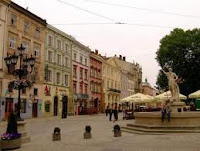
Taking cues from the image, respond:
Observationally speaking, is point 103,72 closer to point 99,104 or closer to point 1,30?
point 99,104

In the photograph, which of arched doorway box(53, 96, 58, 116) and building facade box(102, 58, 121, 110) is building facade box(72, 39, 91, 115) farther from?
building facade box(102, 58, 121, 110)

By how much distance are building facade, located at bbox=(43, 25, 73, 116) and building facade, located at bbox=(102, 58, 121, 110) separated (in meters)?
17.8

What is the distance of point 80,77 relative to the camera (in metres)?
55.3

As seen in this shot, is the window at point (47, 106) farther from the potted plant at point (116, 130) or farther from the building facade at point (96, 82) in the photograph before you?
the potted plant at point (116, 130)

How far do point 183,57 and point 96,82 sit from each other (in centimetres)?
2108

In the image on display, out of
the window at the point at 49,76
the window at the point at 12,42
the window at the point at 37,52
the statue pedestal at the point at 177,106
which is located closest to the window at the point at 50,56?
the window at the point at 49,76

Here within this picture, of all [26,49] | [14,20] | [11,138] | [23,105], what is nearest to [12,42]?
[14,20]

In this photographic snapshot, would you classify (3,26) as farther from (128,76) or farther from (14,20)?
(128,76)

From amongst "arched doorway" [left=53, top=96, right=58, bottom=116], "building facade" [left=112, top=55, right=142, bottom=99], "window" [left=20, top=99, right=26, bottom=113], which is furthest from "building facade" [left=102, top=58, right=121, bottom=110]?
"window" [left=20, top=99, right=26, bottom=113]

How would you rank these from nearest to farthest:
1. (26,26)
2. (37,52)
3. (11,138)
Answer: (11,138) → (26,26) → (37,52)

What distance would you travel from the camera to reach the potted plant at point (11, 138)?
12.3m

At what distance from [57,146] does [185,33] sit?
39.5 metres

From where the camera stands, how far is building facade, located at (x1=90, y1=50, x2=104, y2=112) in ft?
201

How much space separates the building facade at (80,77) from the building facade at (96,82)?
77.9 inches
